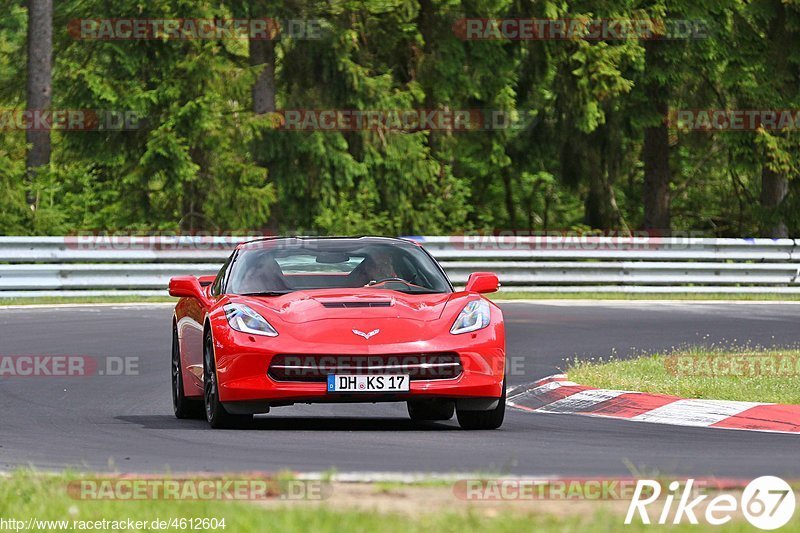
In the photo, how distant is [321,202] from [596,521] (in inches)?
1090

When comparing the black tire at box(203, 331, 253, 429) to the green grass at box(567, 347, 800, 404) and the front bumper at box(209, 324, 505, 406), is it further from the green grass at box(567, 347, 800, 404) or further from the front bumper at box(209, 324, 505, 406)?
the green grass at box(567, 347, 800, 404)

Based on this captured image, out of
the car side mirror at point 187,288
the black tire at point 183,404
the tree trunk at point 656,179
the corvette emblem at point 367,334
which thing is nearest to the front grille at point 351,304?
the corvette emblem at point 367,334

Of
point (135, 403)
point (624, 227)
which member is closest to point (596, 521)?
point (135, 403)

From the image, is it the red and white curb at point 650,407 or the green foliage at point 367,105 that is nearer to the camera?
the red and white curb at point 650,407

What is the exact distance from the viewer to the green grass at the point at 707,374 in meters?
12.8

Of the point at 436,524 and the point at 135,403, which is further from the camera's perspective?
the point at 135,403

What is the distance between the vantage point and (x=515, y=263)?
2814 cm

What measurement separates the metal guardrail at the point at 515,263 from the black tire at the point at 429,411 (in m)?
14.6

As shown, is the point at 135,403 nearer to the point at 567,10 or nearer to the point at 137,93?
the point at 137,93

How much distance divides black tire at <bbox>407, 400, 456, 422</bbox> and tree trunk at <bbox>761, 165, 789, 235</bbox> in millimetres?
23809

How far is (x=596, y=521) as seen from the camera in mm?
6254

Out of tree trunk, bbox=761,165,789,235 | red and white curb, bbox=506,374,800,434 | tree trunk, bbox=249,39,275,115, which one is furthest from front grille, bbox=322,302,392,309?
tree trunk, bbox=761,165,789,235

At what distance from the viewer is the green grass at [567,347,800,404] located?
12.8m

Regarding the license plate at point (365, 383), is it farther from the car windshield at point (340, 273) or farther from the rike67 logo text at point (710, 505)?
the rike67 logo text at point (710, 505)
